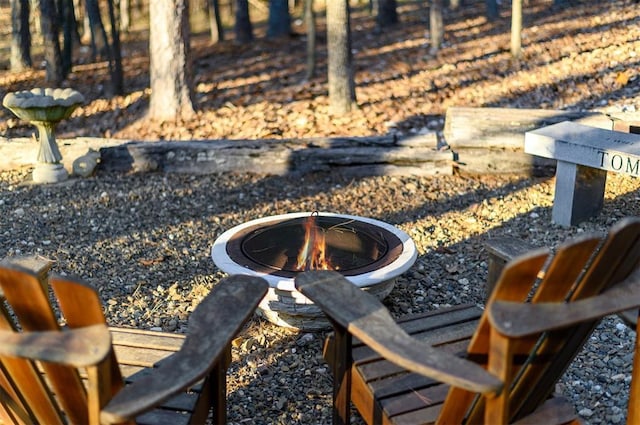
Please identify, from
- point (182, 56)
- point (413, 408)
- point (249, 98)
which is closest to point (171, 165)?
point (182, 56)

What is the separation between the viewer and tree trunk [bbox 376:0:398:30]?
14.3 meters

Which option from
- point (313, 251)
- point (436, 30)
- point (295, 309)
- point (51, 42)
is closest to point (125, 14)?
point (51, 42)

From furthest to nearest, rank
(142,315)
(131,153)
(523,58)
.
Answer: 1. (523,58)
2. (131,153)
3. (142,315)

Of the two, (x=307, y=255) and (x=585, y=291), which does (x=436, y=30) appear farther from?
(x=585, y=291)

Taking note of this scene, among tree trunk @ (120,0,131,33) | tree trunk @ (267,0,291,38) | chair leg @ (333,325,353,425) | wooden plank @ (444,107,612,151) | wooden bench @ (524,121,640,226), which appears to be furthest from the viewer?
tree trunk @ (120,0,131,33)

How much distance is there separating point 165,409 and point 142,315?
177 centimetres

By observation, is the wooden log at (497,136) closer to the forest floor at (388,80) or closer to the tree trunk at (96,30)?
the forest floor at (388,80)

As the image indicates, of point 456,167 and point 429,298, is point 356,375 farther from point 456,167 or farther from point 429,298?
point 456,167

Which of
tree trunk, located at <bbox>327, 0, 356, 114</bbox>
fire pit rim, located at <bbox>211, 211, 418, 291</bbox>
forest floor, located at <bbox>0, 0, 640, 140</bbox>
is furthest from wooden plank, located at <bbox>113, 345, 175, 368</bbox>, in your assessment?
tree trunk, located at <bbox>327, 0, 356, 114</bbox>

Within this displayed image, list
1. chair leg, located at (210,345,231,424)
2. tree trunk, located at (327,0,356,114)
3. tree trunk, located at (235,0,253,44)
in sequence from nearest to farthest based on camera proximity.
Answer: chair leg, located at (210,345,231,424), tree trunk, located at (327,0,356,114), tree trunk, located at (235,0,253,44)

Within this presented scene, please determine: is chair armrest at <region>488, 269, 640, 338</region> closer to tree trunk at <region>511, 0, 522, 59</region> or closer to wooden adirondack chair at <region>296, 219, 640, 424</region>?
wooden adirondack chair at <region>296, 219, 640, 424</region>

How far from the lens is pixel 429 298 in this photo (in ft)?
14.5

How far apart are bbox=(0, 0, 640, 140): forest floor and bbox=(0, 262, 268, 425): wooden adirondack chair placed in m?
5.28

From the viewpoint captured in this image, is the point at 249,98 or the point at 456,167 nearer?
the point at 456,167
